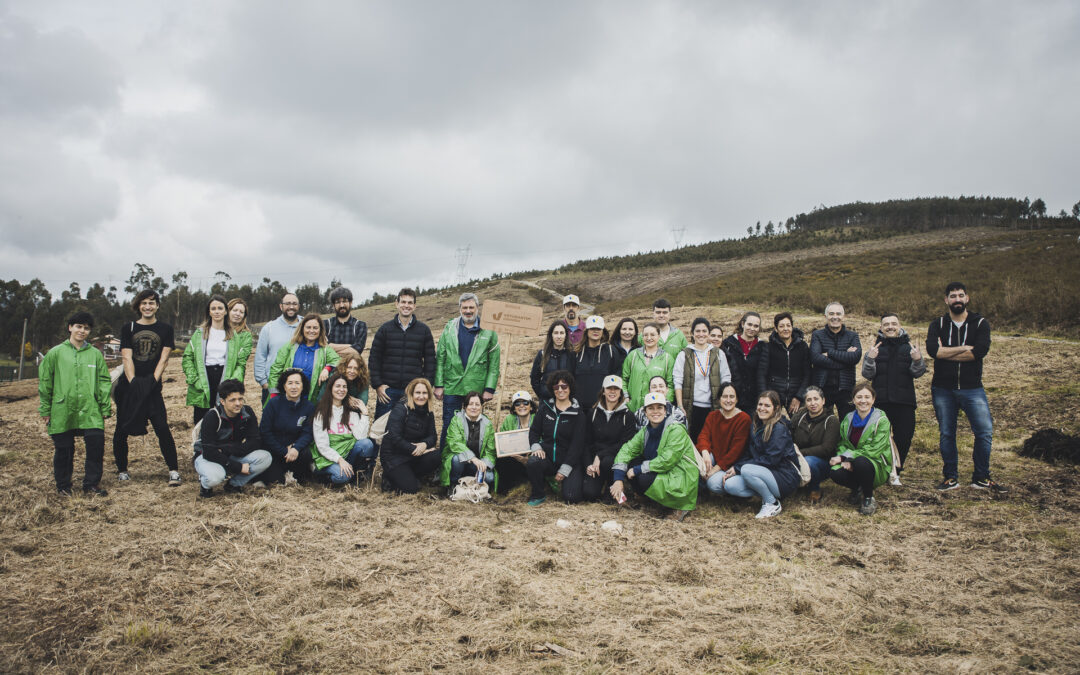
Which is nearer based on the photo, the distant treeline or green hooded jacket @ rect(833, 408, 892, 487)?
green hooded jacket @ rect(833, 408, 892, 487)

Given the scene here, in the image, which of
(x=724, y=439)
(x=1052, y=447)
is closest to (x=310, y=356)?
(x=724, y=439)

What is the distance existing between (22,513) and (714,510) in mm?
6558

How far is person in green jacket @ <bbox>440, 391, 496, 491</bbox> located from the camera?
655 centimetres

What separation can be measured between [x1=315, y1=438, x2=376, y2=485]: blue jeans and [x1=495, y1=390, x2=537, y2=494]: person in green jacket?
4.83ft

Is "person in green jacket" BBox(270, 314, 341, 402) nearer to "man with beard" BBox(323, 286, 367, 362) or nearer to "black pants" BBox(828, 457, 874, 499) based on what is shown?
"man with beard" BBox(323, 286, 367, 362)

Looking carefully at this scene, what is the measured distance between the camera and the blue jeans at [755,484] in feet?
19.1

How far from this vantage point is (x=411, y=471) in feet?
21.5

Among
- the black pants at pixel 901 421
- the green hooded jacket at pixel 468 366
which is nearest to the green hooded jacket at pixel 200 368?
the green hooded jacket at pixel 468 366

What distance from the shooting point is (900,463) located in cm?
663

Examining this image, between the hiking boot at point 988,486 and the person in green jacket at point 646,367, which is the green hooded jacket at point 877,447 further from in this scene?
the person in green jacket at point 646,367

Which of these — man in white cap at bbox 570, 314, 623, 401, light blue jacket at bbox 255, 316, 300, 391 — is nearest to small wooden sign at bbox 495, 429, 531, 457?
man in white cap at bbox 570, 314, 623, 401

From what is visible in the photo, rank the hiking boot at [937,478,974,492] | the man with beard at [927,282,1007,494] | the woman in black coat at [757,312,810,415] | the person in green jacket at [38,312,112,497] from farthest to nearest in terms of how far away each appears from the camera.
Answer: the woman in black coat at [757,312,810,415] → the hiking boot at [937,478,974,492] → the man with beard at [927,282,1007,494] → the person in green jacket at [38,312,112,497]

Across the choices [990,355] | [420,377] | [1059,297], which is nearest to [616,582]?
[420,377]

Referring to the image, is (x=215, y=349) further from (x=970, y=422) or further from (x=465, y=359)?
(x=970, y=422)
